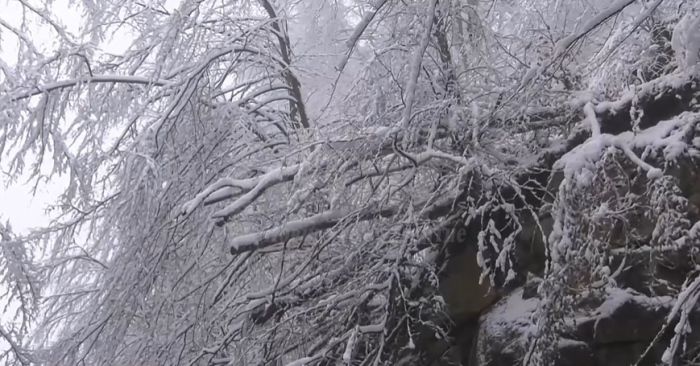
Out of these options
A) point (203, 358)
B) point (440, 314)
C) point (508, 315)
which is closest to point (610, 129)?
point (508, 315)

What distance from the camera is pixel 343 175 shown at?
4.01m

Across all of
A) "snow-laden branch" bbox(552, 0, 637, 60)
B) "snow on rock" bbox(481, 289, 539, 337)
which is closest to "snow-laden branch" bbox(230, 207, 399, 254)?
"snow on rock" bbox(481, 289, 539, 337)

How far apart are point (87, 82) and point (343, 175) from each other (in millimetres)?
1886

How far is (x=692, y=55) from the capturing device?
300 centimetres

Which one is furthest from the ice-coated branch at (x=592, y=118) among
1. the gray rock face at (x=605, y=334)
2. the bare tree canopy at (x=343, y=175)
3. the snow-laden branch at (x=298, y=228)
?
the snow-laden branch at (x=298, y=228)

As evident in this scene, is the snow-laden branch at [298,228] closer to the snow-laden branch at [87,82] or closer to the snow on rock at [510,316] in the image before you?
the snow on rock at [510,316]

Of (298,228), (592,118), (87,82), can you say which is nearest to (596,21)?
(592,118)

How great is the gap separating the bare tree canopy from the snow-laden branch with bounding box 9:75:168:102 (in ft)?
0.06

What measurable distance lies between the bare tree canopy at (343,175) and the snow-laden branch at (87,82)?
0.02 metres

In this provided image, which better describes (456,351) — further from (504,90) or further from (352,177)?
(504,90)

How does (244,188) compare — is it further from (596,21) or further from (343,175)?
(596,21)

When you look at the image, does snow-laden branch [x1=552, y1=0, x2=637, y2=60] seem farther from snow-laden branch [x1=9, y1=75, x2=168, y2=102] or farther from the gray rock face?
snow-laden branch [x1=9, y1=75, x2=168, y2=102]

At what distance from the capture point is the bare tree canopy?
128 inches

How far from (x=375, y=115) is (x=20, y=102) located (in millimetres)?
2200
